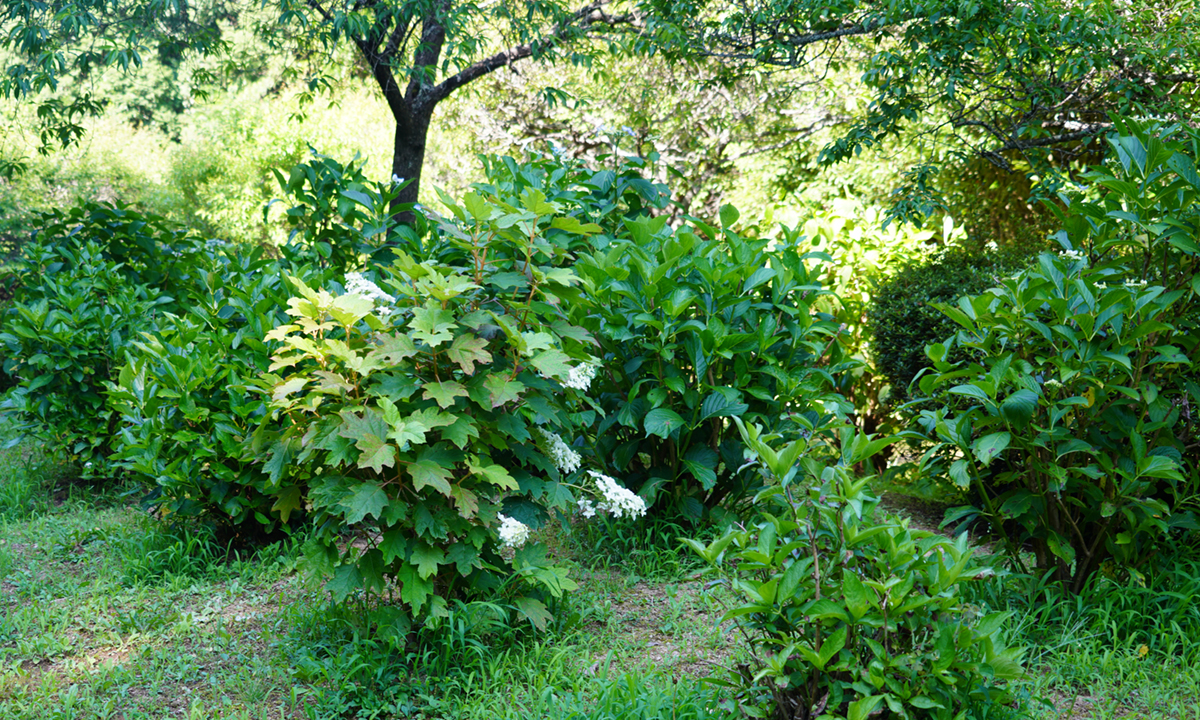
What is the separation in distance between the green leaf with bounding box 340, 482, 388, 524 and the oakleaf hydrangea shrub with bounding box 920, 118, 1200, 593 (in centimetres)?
169

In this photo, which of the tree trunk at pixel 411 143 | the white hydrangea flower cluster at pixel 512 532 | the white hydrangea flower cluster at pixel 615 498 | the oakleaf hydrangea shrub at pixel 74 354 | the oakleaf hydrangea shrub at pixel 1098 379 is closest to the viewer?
the white hydrangea flower cluster at pixel 512 532

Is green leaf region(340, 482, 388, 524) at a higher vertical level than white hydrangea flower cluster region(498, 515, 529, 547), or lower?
higher

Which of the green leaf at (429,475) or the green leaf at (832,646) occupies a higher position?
the green leaf at (429,475)

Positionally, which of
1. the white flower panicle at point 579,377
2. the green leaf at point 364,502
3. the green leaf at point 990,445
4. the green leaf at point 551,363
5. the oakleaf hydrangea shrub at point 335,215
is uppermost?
the oakleaf hydrangea shrub at point 335,215

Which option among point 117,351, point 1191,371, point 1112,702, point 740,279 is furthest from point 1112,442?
point 117,351

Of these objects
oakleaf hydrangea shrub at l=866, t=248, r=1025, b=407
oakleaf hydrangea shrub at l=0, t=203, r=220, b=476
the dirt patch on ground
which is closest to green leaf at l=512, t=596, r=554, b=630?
the dirt patch on ground

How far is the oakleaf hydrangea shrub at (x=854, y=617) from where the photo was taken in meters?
1.88

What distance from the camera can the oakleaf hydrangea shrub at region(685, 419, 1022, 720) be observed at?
6.18ft

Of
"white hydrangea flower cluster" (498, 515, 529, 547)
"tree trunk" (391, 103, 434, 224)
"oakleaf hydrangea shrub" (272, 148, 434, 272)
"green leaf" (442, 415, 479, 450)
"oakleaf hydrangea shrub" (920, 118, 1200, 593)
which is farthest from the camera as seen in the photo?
"tree trunk" (391, 103, 434, 224)

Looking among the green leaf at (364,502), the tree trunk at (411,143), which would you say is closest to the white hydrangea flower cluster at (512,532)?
the green leaf at (364,502)

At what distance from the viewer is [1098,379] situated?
260cm

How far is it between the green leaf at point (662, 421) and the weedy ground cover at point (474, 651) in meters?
0.52

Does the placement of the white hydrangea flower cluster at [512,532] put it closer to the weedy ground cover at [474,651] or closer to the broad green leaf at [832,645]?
the weedy ground cover at [474,651]

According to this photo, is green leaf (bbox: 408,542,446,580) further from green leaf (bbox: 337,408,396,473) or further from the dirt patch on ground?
the dirt patch on ground
